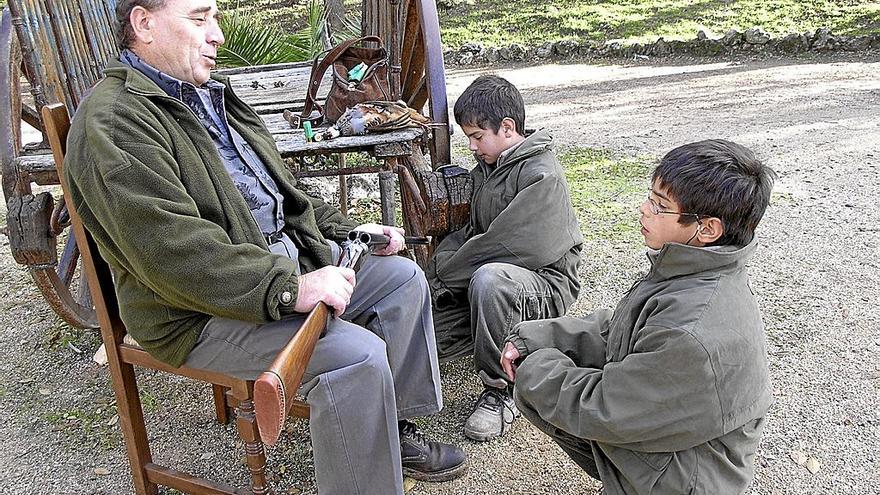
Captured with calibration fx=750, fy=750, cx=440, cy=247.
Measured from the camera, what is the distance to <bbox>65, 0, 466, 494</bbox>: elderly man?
5.84 feet

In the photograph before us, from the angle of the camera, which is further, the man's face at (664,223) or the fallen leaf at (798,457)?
the fallen leaf at (798,457)

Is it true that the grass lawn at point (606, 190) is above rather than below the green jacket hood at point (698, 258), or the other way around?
below

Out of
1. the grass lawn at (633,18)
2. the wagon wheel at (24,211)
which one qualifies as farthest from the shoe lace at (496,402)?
the grass lawn at (633,18)

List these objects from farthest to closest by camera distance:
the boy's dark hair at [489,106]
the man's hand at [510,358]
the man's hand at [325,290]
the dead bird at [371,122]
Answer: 1. the dead bird at [371,122]
2. the boy's dark hair at [489,106]
3. the man's hand at [510,358]
4. the man's hand at [325,290]

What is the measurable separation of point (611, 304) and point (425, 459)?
1.48 meters

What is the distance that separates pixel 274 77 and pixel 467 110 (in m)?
1.97

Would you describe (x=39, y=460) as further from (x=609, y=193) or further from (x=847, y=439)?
(x=609, y=193)

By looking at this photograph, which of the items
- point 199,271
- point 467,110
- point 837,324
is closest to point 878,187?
point 837,324

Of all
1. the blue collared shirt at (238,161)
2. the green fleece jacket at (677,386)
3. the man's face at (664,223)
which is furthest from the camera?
the blue collared shirt at (238,161)

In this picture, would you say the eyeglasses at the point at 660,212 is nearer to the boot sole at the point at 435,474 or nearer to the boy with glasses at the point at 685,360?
the boy with glasses at the point at 685,360

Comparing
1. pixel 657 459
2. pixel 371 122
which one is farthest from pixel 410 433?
pixel 371 122

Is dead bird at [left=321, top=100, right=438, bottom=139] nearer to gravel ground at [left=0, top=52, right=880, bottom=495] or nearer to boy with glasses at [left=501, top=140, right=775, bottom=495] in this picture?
gravel ground at [left=0, top=52, right=880, bottom=495]

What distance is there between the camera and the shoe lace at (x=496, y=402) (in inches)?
105

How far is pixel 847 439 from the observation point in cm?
250
